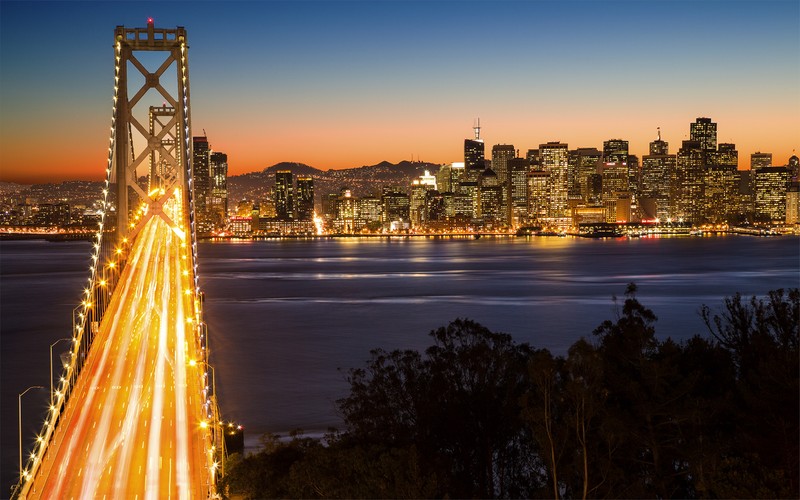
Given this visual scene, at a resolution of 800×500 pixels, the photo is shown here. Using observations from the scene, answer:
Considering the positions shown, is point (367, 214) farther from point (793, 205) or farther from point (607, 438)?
point (607, 438)

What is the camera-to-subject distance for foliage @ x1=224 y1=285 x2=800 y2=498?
987cm

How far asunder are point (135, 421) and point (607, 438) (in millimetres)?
6624

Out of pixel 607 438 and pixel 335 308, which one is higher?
pixel 607 438

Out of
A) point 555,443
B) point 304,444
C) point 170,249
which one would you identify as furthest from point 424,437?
point 170,249

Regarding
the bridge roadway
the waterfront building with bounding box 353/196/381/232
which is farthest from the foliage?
the waterfront building with bounding box 353/196/381/232

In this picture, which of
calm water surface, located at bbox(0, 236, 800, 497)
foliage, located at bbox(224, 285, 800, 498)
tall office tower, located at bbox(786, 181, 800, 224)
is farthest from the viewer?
tall office tower, located at bbox(786, 181, 800, 224)

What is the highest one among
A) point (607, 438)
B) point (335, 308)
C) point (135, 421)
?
point (607, 438)

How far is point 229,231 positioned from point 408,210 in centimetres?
3312

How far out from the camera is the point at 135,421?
12930 millimetres

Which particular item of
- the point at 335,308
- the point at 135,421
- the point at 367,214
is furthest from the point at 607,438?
the point at 367,214

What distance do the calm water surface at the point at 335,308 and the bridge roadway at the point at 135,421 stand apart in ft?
5.85

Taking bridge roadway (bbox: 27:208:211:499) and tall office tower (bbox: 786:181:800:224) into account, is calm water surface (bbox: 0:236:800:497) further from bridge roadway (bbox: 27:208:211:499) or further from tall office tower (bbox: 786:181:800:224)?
tall office tower (bbox: 786:181:800:224)

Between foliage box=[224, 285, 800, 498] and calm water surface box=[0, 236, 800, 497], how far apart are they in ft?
17.8

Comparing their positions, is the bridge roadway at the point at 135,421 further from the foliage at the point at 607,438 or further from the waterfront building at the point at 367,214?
the waterfront building at the point at 367,214
